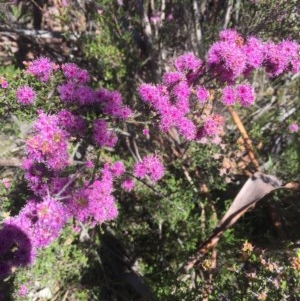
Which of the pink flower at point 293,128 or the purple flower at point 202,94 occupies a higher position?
the purple flower at point 202,94

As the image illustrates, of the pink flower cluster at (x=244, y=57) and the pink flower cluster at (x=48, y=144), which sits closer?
the pink flower cluster at (x=48, y=144)

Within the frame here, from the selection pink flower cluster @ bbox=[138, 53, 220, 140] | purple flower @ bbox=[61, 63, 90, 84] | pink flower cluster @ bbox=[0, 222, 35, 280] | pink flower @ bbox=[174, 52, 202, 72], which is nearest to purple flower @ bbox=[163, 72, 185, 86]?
pink flower cluster @ bbox=[138, 53, 220, 140]

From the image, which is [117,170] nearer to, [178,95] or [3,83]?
[178,95]

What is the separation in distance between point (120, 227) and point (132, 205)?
0.24m

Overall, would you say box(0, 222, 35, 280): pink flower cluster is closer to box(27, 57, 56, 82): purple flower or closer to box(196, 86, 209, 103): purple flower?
box(27, 57, 56, 82): purple flower

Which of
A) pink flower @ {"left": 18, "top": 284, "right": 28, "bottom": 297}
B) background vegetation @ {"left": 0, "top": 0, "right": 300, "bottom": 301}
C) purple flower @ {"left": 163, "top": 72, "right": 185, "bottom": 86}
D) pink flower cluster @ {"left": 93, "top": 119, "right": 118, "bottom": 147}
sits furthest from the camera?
background vegetation @ {"left": 0, "top": 0, "right": 300, "bottom": 301}

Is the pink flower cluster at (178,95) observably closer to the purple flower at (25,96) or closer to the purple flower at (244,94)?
the purple flower at (244,94)

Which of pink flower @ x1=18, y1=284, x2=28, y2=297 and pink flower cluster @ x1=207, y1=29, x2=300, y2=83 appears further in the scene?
pink flower @ x1=18, y1=284, x2=28, y2=297

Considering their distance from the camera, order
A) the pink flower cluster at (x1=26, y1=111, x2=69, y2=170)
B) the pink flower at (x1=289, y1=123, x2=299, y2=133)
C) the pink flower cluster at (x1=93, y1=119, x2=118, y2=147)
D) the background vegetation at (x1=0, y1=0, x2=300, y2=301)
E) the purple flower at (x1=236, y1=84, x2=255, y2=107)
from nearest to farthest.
Answer: 1. the pink flower cluster at (x1=26, y1=111, x2=69, y2=170)
2. the pink flower cluster at (x1=93, y1=119, x2=118, y2=147)
3. the purple flower at (x1=236, y1=84, x2=255, y2=107)
4. the background vegetation at (x1=0, y1=0, x2=300, y2=301)
5. the pink flower at (x1=289, y1=123, x2=299, y2=133)

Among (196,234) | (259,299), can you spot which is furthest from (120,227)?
(259,299)

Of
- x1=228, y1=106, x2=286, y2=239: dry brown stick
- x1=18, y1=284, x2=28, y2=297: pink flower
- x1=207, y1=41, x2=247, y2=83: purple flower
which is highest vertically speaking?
x1=207, y1=41, x2=247, y2=83: purple flower

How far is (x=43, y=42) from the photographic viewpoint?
4.77 meters

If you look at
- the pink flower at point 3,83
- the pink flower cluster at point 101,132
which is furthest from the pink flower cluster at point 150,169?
the pink flower at point 3,83

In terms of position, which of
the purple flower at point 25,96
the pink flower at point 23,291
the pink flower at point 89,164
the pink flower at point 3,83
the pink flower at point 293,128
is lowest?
the pink flower at point 23,291
